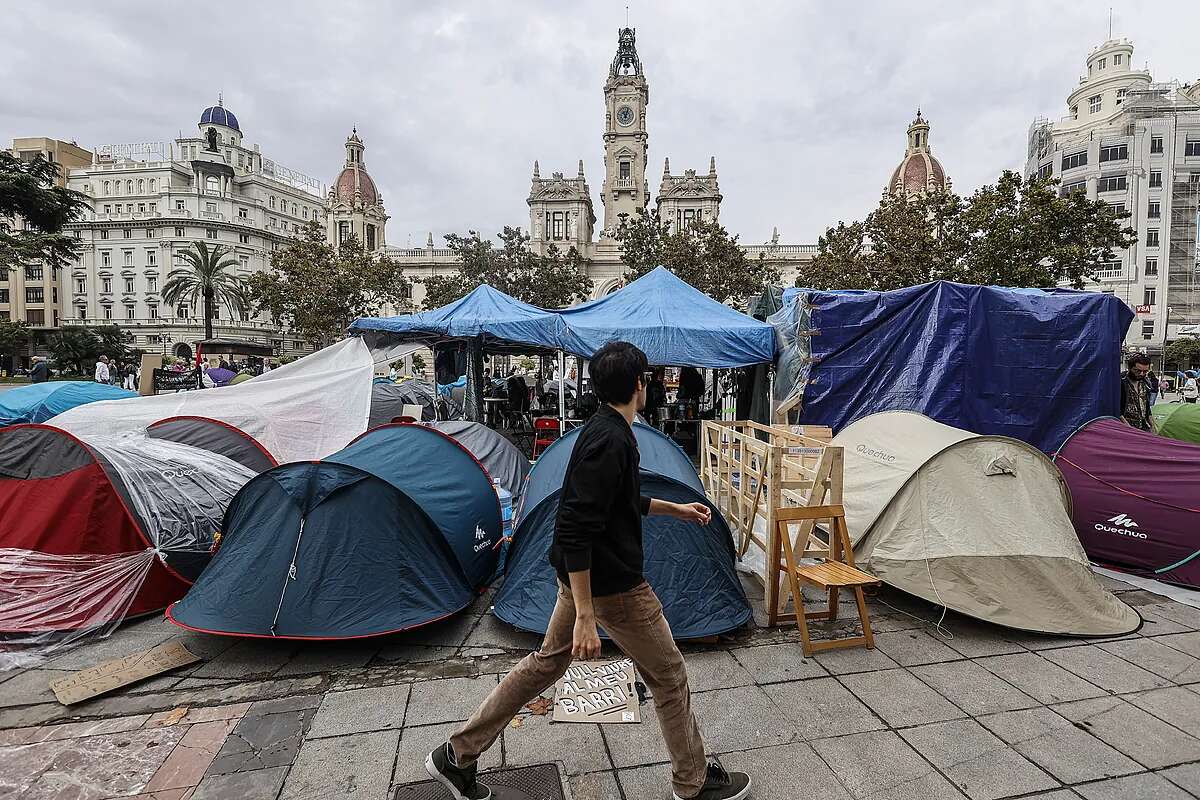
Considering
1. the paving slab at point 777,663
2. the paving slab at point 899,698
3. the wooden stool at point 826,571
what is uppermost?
Result: the wooden stool at point 826,571

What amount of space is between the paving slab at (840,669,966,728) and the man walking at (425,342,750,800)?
4.16 feet

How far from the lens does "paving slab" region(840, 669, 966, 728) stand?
10.9 ft

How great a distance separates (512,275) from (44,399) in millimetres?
33912

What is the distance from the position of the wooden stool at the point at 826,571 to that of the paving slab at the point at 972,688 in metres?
0.44

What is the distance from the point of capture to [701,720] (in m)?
3.30

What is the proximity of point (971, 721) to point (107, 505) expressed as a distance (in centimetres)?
601

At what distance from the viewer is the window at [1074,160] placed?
46900mm

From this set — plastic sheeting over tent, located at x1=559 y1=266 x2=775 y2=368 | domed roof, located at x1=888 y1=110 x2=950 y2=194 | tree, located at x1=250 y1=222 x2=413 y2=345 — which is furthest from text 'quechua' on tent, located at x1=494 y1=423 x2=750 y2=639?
domed roof, located at x1=888 y1=110 x2=950 y2=194

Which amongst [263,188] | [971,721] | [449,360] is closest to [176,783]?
[971,721]

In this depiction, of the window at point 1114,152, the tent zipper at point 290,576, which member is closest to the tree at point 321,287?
the tent zipper at point 290,576

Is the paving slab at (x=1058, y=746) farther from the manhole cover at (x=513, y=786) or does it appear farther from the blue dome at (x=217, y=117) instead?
the blue dome at (x=217, y=117)

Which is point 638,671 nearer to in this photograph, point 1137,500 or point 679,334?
point 1137,500

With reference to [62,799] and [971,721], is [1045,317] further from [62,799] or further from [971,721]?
[62,799]

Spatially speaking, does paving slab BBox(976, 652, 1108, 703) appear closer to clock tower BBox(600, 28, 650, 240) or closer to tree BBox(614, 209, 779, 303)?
tree BBox(614, 209, 779, 303)
